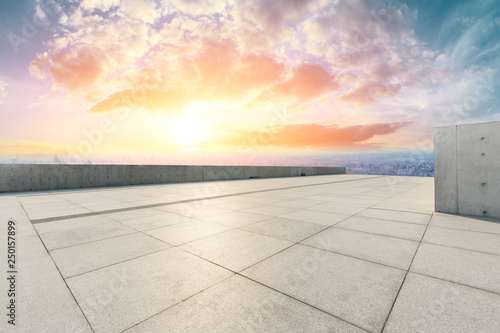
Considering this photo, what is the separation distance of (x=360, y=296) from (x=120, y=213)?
6.59 metres

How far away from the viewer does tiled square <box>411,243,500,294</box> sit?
2.96 metres

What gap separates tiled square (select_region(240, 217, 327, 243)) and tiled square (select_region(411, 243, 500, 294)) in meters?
1.86

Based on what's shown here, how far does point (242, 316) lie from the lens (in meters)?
2.27

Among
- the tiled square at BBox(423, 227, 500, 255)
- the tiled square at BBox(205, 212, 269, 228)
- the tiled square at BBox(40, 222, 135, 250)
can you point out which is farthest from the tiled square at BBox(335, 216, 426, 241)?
the tiled square at BBox(40, 222, 135, 250)

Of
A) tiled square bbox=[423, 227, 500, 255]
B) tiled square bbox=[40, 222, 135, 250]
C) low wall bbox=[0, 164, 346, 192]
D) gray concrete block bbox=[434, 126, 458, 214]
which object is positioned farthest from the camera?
low wall bbox=[0, 164, 346, 192]

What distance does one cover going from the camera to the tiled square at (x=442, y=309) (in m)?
2.13

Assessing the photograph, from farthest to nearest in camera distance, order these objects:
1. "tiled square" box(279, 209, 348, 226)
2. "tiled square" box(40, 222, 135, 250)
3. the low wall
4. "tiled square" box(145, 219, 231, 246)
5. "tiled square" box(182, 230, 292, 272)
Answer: the low wall, "tiled square" box(279, 209, 348, 226), "tiled square" box(145, 219, 231, 246), "tiled square" box(40, 222, 135, 250), "tiled square" box(182, 230, 292, 272)

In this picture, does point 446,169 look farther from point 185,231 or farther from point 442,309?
point 185,231

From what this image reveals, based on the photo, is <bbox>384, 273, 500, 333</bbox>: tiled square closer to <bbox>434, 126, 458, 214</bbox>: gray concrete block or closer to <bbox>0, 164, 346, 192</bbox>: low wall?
<bbox>434, 126, 458, 214</bbox>: gray concrete block

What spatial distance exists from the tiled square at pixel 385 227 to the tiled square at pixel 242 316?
131 inches

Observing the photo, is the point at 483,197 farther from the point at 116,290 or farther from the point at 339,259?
the point at 116,290

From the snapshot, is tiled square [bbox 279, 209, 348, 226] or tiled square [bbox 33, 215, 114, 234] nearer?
A: tiled square [bbox 33, 215, 114, 234]

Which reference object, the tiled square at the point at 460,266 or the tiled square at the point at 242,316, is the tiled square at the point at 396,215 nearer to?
the tiled square at the point at 460,266

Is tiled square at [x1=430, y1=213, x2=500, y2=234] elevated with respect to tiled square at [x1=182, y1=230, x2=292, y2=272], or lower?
elevated
